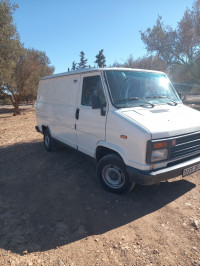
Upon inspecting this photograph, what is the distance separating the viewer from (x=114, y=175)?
378 centimetres

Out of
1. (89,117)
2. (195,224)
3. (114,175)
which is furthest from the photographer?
(89,117)

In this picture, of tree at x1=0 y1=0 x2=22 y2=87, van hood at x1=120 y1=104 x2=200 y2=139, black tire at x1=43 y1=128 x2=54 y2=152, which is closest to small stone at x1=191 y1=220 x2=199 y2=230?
van hood at x1=120 y1=104 x2=200 y2=139

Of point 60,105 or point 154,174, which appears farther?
point 60,105

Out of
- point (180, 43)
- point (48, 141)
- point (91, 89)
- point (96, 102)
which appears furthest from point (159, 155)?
point (180, 43)

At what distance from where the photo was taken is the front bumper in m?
2.98

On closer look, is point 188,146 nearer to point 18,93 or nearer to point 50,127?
point 50,127

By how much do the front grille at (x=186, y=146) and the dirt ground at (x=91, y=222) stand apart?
3.00ft

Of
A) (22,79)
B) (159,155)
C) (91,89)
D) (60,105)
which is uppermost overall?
(22,79)

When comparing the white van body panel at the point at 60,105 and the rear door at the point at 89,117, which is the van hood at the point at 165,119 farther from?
the white van body panel at the point at 60,105

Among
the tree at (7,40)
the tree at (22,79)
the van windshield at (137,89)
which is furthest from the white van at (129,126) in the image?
the tree at (22,79)

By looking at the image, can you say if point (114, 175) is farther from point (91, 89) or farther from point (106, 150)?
point (91, 89)

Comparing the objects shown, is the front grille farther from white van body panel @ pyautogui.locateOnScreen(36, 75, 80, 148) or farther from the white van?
white van body panel @ pyautogui.locateOnScreen(36, 75, 80, 148)

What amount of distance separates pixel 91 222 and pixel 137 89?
8.57 ft

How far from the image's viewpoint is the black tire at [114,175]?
11.4 feet
